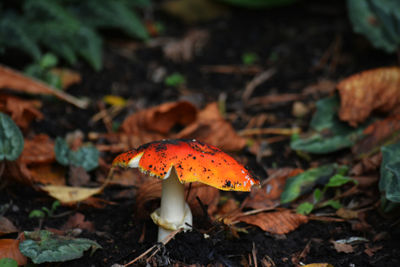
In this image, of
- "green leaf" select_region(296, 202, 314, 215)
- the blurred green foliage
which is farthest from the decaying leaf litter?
the blurred green foliage

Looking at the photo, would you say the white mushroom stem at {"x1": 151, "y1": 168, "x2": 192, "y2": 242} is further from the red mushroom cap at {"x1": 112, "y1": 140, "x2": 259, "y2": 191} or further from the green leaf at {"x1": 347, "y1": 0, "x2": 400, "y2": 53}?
the green leaf at {"x1": 347, "y1": 0, "x2": 400, "y2": 53}

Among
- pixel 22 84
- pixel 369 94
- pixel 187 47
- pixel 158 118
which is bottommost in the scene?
pixel 369 94

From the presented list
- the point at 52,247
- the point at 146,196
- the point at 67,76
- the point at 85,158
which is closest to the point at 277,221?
the point at 146,196

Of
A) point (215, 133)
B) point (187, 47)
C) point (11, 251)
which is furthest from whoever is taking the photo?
point (187, 47)

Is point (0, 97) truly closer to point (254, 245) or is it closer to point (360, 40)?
point (254, 245)

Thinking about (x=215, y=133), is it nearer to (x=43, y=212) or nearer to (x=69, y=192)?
(x=69, y=192)

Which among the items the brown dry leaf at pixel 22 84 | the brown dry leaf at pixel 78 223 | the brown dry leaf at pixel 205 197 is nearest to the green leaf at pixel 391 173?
the brown dry leaf at pixel 205 197
